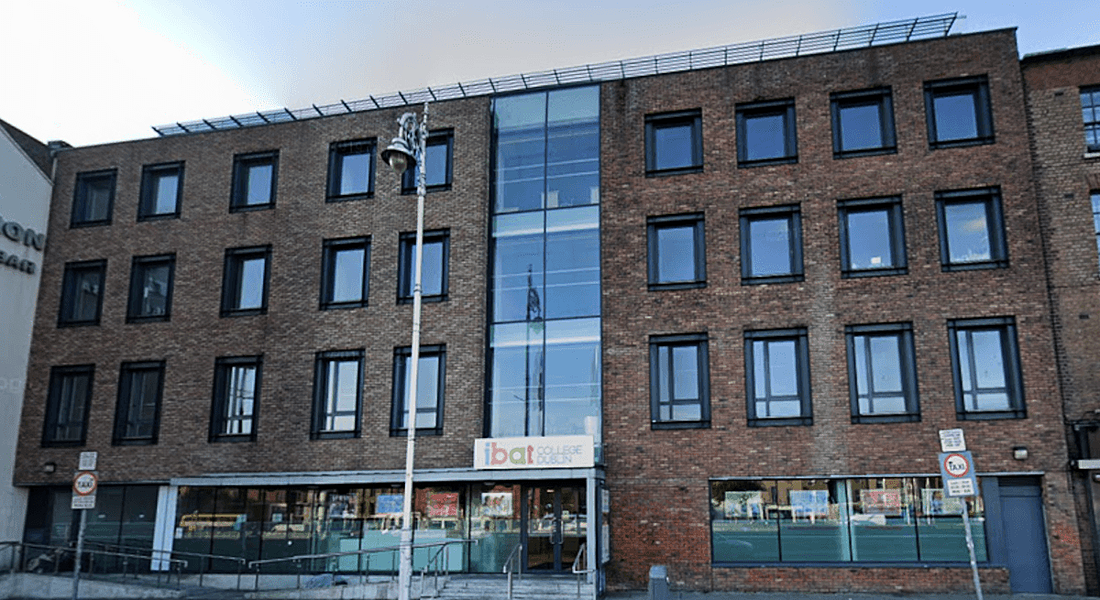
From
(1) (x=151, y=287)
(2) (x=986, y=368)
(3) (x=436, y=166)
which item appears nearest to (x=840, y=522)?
(2) (x=986, y=368)

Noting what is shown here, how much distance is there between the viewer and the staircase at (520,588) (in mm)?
18594

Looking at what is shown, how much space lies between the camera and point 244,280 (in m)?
25.2

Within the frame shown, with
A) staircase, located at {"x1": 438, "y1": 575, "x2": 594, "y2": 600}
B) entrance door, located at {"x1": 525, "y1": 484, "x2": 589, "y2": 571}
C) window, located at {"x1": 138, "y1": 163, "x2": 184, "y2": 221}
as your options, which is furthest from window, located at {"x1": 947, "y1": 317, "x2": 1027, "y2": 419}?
window, located at {"x1": 138, "y1": 163, "x2": 184, "y2": 221}

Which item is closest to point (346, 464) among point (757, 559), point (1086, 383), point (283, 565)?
point (283, 565)

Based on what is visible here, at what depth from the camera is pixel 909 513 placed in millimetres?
19203

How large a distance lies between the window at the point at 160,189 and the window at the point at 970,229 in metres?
20.4

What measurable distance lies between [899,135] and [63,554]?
23566 millimetres

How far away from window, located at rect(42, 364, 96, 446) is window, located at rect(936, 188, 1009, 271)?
22477mm

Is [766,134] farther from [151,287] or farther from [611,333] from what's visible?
[151,287]

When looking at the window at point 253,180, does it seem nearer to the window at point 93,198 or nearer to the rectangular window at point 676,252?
the window at point 93,198

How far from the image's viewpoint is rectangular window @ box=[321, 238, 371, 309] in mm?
23969

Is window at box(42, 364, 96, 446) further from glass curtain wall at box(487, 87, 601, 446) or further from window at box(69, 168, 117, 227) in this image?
glass curtain wall at box(487, 87, 601, 446)

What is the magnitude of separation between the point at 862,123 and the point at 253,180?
648 inches

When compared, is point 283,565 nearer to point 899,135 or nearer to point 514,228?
point 514,228
